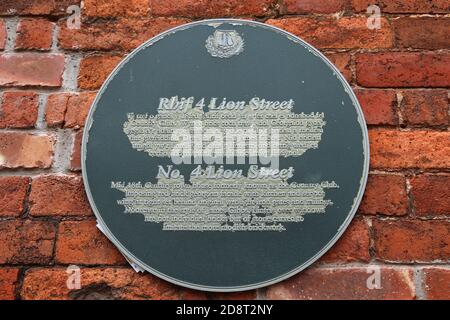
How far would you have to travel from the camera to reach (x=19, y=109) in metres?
1.07

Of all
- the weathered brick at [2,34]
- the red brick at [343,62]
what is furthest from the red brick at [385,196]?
the weathered brick at [2,34]

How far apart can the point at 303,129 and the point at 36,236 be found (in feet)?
1.95

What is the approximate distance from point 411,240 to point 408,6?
0.54 meters

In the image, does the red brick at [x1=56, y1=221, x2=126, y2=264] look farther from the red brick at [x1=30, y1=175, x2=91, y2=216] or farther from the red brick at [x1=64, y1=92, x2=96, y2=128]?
the red brick at [x1=64, y1=92, x2=96, y2=128]

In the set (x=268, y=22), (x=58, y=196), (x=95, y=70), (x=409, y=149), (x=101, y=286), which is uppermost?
(x=268, y=22)

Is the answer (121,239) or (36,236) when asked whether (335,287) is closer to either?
(121,239)

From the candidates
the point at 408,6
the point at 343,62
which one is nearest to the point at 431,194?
the point at 343,62

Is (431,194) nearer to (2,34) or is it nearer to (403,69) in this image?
(403,69)

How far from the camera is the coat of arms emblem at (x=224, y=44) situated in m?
1.05

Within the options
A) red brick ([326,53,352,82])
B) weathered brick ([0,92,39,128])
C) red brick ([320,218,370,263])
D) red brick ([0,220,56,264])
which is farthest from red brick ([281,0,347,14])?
red brick ([0,220,56,264])

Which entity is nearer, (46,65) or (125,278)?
(125,278)

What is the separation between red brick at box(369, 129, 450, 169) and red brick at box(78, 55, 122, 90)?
597mm
